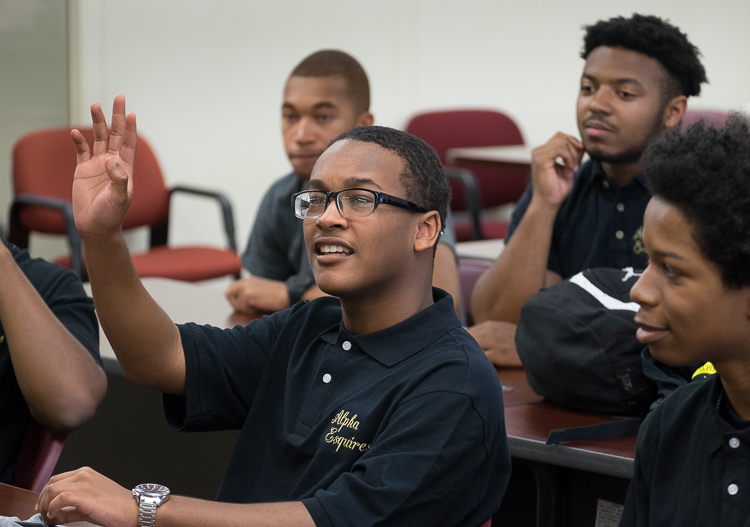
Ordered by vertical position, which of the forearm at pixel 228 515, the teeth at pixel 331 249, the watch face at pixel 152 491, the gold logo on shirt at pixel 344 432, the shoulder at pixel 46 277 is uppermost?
the teeth at pixel 331 249

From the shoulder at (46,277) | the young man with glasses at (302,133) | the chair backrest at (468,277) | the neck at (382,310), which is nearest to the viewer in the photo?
the neck at (382,310)

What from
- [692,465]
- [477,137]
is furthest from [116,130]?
[477,137]

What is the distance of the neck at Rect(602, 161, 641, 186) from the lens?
2.25m

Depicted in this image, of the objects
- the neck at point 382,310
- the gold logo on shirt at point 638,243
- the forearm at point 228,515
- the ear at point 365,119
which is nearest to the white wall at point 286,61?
the ear at point 365,119

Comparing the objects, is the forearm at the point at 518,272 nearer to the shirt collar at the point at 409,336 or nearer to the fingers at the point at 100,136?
the shirt collar at the point at 409,336

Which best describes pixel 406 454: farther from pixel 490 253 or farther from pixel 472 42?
pixel 472 42

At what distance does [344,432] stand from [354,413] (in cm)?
3

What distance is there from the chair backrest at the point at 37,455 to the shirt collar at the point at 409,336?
A: 594mm

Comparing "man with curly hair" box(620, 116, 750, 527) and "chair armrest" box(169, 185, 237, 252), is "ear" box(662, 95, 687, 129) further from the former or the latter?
"chair armrest" box(169, 185, 237, 252)

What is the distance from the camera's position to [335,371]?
135 centimetres

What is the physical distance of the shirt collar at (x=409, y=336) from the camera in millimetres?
1316

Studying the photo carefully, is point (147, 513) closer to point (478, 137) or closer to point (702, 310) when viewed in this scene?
point (702, 310)

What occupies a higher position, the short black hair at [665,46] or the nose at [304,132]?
the short black hair at [665,46]

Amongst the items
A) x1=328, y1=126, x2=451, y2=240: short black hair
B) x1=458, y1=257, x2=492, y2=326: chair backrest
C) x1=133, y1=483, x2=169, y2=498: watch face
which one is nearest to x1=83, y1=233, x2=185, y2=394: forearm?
x1=133, y1=483, x2=169, y2=498: watch face
